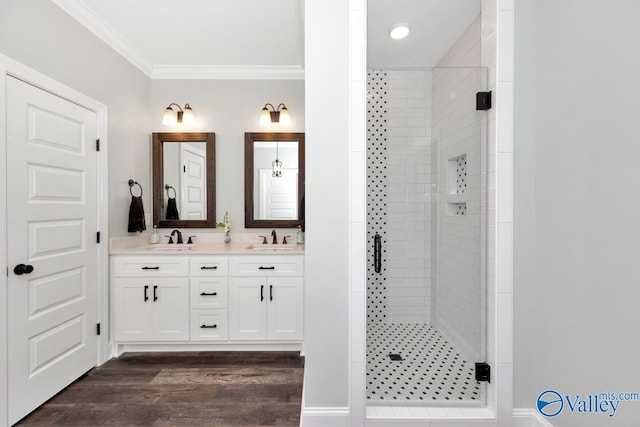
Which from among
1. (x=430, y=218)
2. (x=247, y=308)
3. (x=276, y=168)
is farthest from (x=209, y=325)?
(x=430, y=218)

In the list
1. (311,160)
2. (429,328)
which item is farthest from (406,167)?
(429,328)

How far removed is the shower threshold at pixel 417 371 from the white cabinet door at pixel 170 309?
163 cm

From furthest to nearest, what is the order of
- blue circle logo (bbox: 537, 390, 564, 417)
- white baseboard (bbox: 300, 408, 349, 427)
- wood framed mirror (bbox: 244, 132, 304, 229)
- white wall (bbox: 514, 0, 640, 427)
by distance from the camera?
1. wood framed mirror (bbox: 244, 132, 304, 229)
2. white baseboard (bbox: 300, 408, 349, 427)
3. blue circle logo (bbox: 537, 390, 564, 417)
4. white wall (bbox: 514, 0, 640, 427)

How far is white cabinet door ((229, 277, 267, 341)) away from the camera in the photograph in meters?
2.61

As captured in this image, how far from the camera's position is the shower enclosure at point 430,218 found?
1738mm

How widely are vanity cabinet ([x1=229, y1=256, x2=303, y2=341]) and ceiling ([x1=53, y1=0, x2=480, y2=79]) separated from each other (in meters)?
1.84

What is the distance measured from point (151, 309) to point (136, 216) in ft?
2.79

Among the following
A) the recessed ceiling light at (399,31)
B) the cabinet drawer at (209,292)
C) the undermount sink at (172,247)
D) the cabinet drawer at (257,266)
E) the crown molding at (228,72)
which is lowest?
the cabinet drawer at (209,292)

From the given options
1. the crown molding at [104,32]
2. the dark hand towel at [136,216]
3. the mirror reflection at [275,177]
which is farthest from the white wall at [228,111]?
the dark hand towel at [136,216]

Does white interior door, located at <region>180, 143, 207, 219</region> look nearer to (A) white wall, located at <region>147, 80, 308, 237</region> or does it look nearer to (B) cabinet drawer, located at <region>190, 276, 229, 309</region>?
(A) white wall, located at <region>147, 80, 308, 237</region>

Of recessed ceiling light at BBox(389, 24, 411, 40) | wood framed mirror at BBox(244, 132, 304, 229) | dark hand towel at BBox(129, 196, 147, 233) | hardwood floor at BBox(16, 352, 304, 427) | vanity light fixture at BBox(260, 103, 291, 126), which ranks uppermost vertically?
recessed ceiling light at BBox(389, 24, 411, 40)

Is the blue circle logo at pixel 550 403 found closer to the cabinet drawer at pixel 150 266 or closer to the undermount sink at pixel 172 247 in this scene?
the cabinet drawer at pixel 150 266

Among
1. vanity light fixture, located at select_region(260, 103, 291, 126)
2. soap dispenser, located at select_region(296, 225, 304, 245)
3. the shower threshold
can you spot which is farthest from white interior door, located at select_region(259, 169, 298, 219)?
the shower threshold

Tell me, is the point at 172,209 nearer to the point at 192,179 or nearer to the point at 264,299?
the point at 192,179
